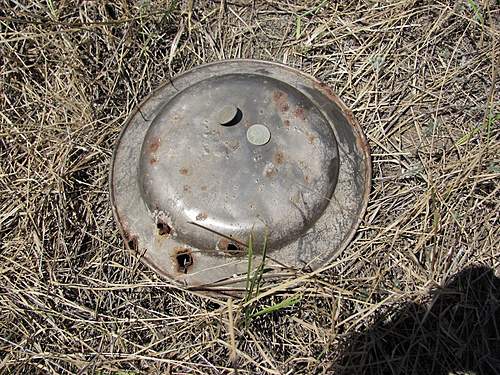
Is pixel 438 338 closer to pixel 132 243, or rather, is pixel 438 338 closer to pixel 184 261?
A: pixel 184 261

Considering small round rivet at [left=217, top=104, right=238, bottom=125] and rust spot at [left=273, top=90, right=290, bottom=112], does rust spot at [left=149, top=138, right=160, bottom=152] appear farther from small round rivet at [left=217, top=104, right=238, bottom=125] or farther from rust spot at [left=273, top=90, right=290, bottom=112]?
rust spot at [left=273, top=90, right=290, bottom=112]

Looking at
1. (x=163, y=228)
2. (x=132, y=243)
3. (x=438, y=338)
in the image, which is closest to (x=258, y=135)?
(x=163, y=228)

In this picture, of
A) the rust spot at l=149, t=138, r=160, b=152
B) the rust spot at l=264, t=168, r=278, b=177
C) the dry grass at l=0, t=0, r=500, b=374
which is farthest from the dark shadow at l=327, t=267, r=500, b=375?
the rust spot at l=149, t=138, r=160, b=152

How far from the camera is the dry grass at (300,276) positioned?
5.00ft

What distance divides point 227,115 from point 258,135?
10cm

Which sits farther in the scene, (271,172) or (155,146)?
(155,146)

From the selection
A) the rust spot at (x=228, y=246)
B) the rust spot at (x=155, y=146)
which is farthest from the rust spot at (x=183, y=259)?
the rust spot at (x=155, y=146)

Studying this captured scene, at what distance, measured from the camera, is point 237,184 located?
1478mm

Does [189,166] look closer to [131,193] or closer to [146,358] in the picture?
[131,193]

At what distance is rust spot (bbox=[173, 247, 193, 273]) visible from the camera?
61.6 inches

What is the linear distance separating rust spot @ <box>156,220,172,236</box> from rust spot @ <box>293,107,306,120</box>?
501mm

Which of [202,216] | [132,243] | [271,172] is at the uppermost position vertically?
[271,172]

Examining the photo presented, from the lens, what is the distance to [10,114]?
1914 millimetres

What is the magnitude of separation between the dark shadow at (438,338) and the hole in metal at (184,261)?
0.50 m
